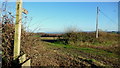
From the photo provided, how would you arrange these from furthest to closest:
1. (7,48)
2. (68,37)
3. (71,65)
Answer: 1. (68,37)
2. (71,65)
3. (7,48)

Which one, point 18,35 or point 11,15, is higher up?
point 11,15

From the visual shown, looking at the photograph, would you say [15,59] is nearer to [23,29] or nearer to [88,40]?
[23,29]

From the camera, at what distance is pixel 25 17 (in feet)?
19.8

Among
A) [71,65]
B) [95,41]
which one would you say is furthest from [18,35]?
[95,41]

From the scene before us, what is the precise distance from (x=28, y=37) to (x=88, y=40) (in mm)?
15514

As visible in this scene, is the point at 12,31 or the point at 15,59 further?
the point at 12,31

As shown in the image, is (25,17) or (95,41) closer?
(25,17)

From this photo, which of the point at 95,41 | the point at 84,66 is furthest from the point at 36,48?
the point at 95,41

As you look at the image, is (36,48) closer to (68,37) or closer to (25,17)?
(25,17)

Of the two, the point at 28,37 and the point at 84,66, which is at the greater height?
the point at 28,37

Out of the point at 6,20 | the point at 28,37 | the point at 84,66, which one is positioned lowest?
the point at 84,66

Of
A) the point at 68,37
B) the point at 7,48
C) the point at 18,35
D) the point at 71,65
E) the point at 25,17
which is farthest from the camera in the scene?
the point at 68,37

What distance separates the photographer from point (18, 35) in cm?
509

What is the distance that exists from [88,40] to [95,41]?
45.4 inches
